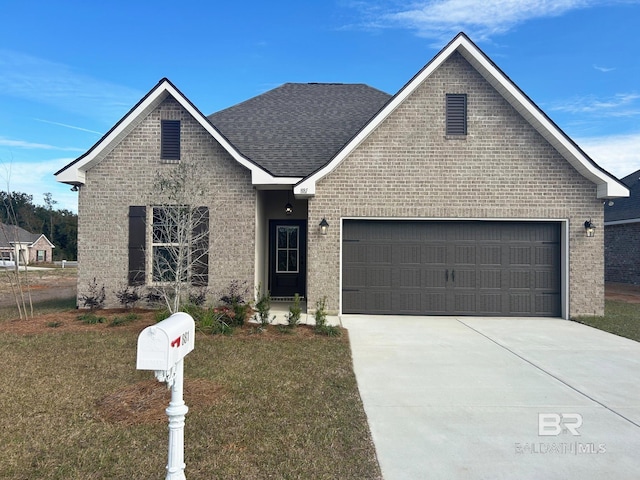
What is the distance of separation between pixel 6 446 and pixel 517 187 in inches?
423

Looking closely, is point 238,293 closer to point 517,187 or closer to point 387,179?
point 387,179

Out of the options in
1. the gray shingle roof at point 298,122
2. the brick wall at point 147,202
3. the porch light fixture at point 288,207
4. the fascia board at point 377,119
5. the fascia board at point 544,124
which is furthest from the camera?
the porch light fixture at point 288,207

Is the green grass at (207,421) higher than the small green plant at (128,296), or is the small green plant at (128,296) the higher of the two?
the small green plant at (128,296)

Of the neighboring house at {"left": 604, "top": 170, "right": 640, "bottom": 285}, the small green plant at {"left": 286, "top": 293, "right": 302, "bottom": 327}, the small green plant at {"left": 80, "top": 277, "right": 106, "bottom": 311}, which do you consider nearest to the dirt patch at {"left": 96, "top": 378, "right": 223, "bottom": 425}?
the small green plant at {"left": 286, "top": 293, "right": 302, "bottom": 327}

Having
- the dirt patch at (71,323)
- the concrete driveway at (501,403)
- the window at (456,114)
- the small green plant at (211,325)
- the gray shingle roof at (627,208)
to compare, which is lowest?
the concrete driveway at (501,403)

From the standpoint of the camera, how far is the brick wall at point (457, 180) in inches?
396

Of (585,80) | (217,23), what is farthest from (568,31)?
(217,23)

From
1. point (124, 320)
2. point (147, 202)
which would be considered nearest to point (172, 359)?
point (124, 320)

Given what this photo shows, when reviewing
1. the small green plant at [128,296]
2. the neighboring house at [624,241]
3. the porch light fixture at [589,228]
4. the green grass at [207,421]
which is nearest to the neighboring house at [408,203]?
the porch light fixture at [589,228]

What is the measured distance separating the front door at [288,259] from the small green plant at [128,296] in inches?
171

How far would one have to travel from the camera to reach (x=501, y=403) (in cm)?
459

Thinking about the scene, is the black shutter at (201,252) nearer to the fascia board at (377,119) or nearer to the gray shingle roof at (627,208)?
Result: the fascia board at (377,119)

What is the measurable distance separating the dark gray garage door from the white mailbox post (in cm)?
781

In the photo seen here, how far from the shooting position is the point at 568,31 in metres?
13.3
